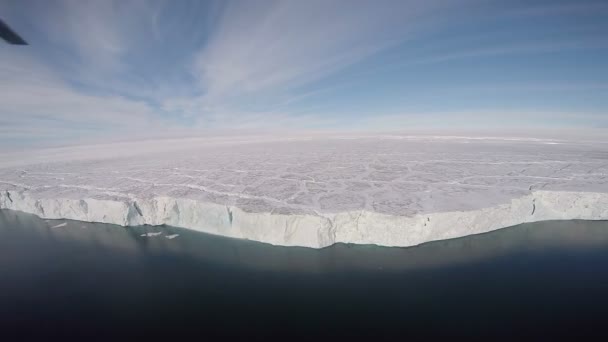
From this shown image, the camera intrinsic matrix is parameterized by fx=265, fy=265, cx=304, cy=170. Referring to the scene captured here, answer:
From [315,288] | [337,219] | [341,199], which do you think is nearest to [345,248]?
[337,219]

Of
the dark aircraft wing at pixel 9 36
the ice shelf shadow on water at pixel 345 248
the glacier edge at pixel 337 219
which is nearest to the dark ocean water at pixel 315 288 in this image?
the ice shelf shadow on water at pixel 345 248

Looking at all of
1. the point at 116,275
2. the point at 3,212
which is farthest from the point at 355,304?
the point at 3,212

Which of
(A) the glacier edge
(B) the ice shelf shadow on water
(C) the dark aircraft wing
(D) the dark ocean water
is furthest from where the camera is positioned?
(A) the glacier edge

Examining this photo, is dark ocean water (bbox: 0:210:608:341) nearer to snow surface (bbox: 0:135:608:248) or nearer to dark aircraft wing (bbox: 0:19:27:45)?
snow surface (bbox: 0:135:608:248)

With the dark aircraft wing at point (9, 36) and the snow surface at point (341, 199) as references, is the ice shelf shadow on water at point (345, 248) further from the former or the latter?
the dark aircraft wing at point (9, 36)

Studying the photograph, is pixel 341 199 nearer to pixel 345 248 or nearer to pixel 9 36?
pixel 345 248

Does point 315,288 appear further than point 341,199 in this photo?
No

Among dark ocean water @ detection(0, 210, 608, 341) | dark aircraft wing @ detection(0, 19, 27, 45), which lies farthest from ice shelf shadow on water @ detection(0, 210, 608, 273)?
dark aircraft wing @ detection(0, 19, 27, 45)

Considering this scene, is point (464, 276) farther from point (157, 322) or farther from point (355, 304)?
point (157, 322)
